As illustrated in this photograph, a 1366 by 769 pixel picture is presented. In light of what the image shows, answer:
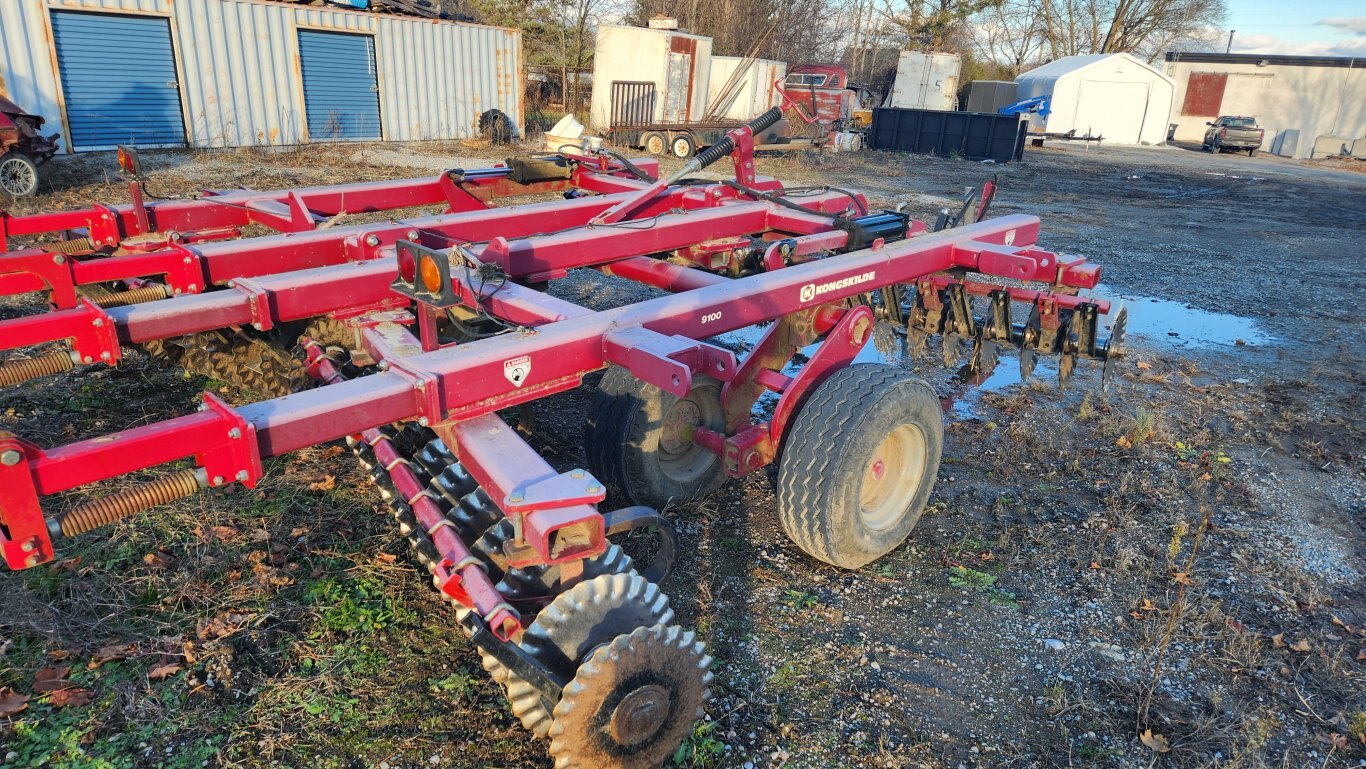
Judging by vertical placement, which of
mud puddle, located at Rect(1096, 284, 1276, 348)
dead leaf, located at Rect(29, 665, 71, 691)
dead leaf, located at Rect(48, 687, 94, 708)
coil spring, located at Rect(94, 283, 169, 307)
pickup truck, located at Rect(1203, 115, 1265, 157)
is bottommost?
dead leaf, located at Rect(48, 687, 94, 708)

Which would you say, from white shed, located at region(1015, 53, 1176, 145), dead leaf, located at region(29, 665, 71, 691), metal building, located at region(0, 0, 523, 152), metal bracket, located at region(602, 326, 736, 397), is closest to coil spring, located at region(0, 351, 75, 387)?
dead leaf, located at region(29, 665, 71, 691)

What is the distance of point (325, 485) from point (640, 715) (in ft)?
7.64

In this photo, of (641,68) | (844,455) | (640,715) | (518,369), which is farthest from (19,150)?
(641,68)

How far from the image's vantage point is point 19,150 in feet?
31.1

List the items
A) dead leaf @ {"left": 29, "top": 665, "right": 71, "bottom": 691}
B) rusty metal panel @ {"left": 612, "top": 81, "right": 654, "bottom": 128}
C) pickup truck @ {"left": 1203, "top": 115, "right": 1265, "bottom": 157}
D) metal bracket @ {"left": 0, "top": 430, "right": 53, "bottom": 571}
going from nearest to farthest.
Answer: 1. metal bracket @ {"left": 0, "top": 430, "right": 53, "bottom": 571}
2. dead leaf @ {"left": 29, "top": 665, "right": 71, "bottom": 691}
3. rusty metal panel @ {"left": 612, "top": 81, "right": 654, "bottom": 128}
4. pickup truck @ {"left": 1203, "top": 115, "right": 1265, "bottom": 157}

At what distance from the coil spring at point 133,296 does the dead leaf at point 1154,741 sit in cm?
412

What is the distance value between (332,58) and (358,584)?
Result: 15.4 meters

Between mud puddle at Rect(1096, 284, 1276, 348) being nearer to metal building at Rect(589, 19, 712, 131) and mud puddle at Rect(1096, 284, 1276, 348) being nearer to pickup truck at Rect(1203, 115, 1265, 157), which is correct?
metal building at Rect(589, 19, 712, 131)

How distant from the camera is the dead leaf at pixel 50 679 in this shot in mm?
2641

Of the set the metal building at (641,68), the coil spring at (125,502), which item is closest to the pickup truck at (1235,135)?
the metal building at (641,68)

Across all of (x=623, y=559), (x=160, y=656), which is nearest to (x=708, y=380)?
(x=623, y=559)

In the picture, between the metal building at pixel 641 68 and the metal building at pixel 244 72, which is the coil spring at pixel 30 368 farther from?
the metal building at pixel 641 68

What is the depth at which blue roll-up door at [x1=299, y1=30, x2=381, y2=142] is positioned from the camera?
15.7 metres

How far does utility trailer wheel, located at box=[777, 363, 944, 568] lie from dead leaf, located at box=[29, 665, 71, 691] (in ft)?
8.25
